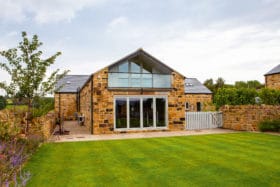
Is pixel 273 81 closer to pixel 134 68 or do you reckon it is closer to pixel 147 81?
pixel 147 81

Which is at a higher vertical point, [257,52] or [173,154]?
[257,52]

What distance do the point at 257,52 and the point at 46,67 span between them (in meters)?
20.5

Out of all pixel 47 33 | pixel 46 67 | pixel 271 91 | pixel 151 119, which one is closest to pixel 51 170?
pixel 46 67

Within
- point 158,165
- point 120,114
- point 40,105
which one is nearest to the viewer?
point 158,165

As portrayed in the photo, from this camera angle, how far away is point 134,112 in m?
15.5

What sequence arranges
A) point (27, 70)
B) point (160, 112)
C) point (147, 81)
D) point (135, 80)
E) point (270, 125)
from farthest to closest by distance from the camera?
point (160, 112) → point (147, 81) → point (135, 80) → point (270, 125) → point (27, 70)

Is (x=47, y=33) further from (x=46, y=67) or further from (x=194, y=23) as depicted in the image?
(x=194, y=23)

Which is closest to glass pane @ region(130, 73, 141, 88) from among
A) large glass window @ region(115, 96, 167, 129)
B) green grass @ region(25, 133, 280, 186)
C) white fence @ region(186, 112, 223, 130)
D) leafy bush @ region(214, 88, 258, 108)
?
large glass window @ region(115, 96, 167, 129)

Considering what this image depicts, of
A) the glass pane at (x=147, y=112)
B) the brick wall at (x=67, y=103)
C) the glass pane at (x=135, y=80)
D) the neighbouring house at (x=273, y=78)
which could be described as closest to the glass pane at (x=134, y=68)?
the glass pane at (x=135, y=80)

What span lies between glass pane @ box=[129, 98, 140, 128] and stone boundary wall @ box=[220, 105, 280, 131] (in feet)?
23.2

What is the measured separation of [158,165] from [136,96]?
8.94m

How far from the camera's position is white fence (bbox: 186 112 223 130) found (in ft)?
55.7

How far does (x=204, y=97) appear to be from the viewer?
3141 centimetres

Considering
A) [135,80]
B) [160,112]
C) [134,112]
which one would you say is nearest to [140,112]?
[134,112]
